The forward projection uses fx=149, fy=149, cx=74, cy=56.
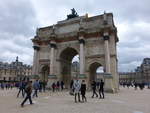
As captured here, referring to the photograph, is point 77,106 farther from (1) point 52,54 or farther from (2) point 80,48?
(1) point 52,54

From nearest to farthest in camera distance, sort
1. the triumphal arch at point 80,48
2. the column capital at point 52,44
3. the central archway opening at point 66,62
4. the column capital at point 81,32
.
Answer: the triumphal arch at point 80,48
the column capital at point 81,32
the column capital at point 52,44
the central archway opening at point 66,62

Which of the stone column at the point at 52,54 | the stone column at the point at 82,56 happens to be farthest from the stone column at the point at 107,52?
the stone column at the point at 52,54

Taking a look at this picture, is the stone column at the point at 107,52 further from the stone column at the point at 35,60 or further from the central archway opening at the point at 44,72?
the stone column at the point at 35,60

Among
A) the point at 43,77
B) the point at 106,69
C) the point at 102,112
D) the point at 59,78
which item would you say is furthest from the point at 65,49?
the point at 102,112

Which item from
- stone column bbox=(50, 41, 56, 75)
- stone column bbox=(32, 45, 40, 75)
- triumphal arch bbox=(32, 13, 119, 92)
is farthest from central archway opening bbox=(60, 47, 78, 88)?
stone column bbox=(32, 45, 40, 75)

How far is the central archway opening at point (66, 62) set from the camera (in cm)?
2723

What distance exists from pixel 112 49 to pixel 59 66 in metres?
9.67

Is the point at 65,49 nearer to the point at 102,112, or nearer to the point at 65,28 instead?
the point at 65,28

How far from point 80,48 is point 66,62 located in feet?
20.0

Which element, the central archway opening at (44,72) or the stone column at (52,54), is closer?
the stone column at (52,54)

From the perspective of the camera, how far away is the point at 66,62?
28750 mm

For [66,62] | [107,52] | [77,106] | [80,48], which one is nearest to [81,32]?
[80,48]

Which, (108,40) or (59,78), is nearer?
(108,40)

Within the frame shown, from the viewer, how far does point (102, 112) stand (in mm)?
6934
